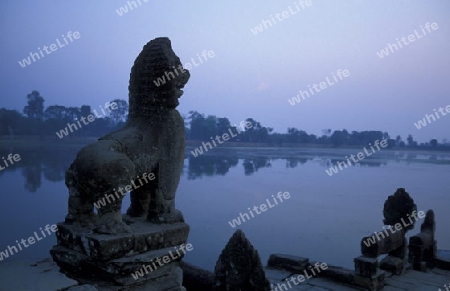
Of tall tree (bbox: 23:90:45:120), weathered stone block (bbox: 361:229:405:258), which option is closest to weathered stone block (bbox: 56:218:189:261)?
weathered stone block (bbox: 361:229:405:258)

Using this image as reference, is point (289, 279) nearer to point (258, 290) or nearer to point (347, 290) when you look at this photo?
point (347, 290)

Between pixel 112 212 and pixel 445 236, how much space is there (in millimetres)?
12758

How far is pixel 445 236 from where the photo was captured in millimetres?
12102

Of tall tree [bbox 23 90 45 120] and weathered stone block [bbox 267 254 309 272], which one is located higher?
tall tree [bbox 23 90 45 120]

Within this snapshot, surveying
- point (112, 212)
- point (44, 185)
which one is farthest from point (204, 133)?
point (112, 212)

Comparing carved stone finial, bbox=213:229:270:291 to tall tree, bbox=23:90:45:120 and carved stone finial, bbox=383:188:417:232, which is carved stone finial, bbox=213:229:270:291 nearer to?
carved stone finial, bbox=383:188:417:232

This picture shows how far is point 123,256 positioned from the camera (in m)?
2.61

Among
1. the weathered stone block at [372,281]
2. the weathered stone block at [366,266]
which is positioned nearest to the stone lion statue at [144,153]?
the weathered stone block at [366,266]

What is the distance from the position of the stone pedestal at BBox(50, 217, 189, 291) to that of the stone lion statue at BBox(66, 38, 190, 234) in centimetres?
10

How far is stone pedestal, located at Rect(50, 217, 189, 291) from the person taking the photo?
2.52 m

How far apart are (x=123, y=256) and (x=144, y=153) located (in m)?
0.82

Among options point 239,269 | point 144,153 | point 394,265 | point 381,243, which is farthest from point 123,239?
point 394,265

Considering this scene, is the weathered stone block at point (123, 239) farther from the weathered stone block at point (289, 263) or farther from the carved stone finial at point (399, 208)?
the carved stone finial at point (399, 208)

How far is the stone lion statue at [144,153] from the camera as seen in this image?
262 cm
